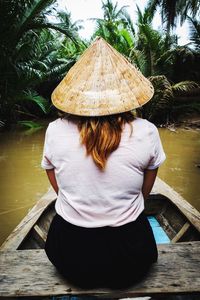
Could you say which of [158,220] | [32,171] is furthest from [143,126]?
[32,171]

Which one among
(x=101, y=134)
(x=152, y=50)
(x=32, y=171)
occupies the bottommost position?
(x=32, y=171)

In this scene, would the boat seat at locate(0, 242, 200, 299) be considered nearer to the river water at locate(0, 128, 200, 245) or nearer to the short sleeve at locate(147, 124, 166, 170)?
the short sleeve at locate(147, 124, 166, 170)

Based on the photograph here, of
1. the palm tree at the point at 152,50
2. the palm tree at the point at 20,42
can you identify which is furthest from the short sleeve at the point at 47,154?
the palm tree at the point at 152,50

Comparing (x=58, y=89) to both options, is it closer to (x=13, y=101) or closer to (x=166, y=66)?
(x=13, y=101)

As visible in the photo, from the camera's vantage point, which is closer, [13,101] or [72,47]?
[13,101]

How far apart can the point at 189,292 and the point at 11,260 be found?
36.5 inches

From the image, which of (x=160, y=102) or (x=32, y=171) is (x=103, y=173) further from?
(x=160, y=102)

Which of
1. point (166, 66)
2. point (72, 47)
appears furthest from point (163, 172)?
point (72, 47)

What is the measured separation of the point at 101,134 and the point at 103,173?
0.54 feet

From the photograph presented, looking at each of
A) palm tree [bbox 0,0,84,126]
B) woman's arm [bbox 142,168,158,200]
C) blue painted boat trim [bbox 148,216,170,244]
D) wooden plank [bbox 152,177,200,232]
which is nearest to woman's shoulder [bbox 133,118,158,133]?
woman's arm [bbox 142,168,158,200]

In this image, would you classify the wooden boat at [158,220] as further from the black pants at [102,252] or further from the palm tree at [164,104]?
the palm tree at [164,104]

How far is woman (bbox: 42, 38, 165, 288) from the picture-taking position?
140 centimetres

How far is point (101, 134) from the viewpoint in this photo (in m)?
1.39

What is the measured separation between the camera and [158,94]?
997 centimetres
